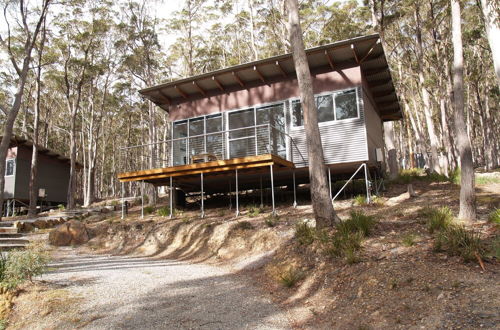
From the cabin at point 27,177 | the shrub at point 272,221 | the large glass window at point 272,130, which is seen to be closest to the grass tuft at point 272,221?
the shrub at point 272,221

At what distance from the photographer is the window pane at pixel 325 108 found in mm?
12758

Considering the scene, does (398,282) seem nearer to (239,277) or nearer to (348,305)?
(348,305)

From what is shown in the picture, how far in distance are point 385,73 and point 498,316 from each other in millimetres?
11713

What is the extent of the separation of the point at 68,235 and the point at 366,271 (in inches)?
448

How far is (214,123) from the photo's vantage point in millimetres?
14859

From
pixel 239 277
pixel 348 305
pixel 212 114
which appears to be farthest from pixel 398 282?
pixel 212 114

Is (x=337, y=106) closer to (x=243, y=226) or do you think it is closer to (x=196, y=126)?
(x=243, y=226)

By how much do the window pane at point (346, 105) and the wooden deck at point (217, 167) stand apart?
8.41ft

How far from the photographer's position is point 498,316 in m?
3.73

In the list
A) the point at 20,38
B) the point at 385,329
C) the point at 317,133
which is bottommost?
the point at 385,329

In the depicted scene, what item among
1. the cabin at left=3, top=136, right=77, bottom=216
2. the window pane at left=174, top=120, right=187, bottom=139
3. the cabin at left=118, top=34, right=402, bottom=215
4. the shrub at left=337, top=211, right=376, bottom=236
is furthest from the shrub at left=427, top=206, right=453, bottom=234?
the cabin at left=3, top=136, right=77, bottom=216

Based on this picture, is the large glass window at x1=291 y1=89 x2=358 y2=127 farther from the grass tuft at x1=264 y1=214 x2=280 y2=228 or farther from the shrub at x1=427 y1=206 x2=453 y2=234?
the shrub at x1=427 y1=206 x2=453 y2=234

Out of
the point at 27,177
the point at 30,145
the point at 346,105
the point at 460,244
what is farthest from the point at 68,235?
the point at 30,145

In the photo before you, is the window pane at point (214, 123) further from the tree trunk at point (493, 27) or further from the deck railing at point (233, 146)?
the tree trunk at point (493, 27)
